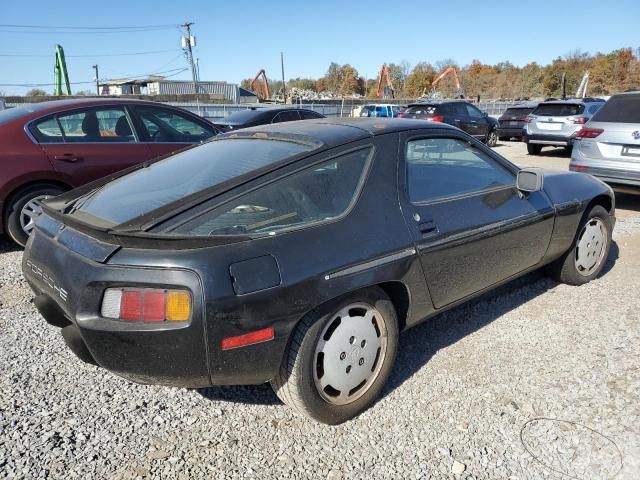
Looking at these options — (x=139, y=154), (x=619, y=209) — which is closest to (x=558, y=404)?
A: (x=139, y=154)

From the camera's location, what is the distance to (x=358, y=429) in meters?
2.44

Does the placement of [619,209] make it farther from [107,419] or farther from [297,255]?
[107,419]

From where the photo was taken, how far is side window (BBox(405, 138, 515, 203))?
290 centimetres

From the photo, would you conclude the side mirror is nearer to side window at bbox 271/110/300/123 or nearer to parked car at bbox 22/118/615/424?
parked car at bbox 22/118/615/424

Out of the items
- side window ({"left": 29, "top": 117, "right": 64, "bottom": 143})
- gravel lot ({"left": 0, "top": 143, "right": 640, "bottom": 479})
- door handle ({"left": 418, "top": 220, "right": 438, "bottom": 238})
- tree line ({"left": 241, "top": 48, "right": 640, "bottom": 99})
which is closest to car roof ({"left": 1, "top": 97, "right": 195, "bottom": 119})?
side window ({"left": 29, "top": 117, "right": 64, "bottom": 143})

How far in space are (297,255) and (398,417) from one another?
104 cm

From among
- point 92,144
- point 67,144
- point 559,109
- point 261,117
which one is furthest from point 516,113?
point 67,144

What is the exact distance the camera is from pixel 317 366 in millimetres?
2383

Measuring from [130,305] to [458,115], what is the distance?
48.4 feet

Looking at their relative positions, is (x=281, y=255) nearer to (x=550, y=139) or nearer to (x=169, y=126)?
(x=169, y=126)

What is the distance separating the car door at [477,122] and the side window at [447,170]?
12.7m

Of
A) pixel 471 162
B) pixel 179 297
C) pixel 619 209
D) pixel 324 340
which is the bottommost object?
pixel 619 209

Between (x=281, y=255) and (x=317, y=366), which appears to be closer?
(x=281, y=255)

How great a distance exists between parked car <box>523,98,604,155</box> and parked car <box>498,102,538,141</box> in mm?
3756
